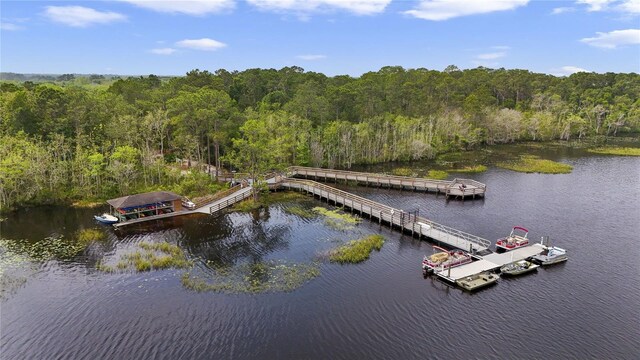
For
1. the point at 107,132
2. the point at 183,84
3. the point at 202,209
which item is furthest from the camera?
the point at 183,84

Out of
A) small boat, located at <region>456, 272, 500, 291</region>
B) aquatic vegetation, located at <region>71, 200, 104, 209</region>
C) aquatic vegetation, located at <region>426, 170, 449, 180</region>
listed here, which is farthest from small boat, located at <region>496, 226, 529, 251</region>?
aquatic vegetation, located at <region>71, 200, 104, 209</region>

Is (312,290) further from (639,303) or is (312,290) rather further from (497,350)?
(639,303)

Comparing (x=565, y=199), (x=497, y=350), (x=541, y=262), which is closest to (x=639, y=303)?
(x=541, y=262)

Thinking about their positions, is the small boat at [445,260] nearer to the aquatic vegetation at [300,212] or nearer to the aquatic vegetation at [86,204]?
the aquatic vegetation at [300,212]

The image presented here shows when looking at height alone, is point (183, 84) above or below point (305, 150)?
above

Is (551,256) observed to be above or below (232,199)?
below

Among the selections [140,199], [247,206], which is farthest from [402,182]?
[140,199]

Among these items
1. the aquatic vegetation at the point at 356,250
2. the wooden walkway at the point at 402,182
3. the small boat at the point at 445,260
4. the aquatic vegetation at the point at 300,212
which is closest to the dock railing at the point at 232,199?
the aquatic vegetation at the point at 300,212

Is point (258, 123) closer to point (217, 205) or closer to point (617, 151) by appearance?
point (217, 205)
